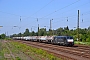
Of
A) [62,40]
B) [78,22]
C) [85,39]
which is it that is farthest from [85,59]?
[85,39]

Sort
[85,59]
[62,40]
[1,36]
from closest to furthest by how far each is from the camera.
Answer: [85,59] < [62,40] < [1,36]

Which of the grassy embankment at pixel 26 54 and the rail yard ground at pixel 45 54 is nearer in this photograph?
the grassy embankment at pixel 26 54

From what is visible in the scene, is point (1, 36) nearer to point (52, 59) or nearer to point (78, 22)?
point (78, 22)

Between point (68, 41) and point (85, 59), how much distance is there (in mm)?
23678

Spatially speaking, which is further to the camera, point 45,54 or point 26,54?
point 26,54

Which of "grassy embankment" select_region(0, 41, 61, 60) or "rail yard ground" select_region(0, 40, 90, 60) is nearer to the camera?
"grassy embankment" select_region(0, 41, 61, 60)

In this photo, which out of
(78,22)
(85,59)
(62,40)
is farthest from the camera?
(78,22)

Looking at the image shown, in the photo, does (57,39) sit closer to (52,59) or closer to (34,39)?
(52,59)

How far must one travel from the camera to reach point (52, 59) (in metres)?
19.7

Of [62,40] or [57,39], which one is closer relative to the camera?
[62,40]

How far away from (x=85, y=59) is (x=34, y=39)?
67.9 metres

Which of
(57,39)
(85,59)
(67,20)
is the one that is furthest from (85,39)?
(85,59)

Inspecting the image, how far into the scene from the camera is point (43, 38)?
71625 mm

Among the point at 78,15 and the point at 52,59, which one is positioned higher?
the point at 78,15
